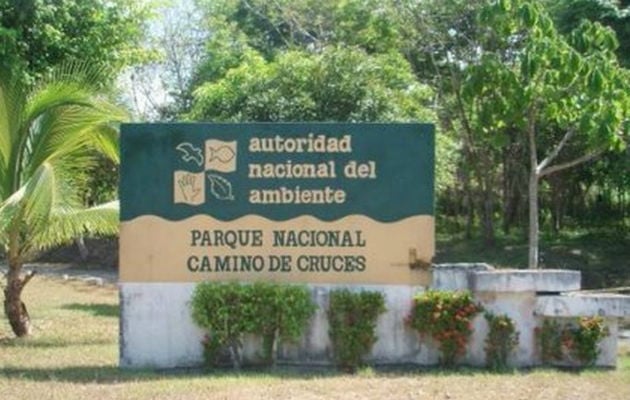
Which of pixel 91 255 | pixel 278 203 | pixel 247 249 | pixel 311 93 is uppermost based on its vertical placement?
pixel 311 93

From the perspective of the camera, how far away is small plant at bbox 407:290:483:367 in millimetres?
9430

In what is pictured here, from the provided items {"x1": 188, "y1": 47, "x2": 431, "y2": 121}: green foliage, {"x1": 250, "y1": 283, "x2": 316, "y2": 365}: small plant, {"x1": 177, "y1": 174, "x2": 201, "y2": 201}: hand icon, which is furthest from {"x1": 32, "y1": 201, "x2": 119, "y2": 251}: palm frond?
{"x1": 188, "y1": 47, "x2": 431, "y2": 121}: green foliage

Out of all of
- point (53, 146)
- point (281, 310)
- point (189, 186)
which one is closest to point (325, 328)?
point (281, 310)

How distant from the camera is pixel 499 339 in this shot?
9.52 metres

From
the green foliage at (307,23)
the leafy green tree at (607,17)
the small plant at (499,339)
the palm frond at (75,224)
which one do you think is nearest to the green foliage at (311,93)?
the palm frond at (75,224)

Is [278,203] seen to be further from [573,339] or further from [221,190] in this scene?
[573,339]

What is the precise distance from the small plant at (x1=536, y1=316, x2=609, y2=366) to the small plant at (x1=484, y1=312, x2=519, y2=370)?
0.30 m

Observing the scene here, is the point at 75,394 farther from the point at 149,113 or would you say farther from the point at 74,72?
the point at 149,113

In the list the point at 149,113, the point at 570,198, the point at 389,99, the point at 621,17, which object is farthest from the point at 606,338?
the point at 149,113

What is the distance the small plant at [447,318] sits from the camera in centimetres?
943

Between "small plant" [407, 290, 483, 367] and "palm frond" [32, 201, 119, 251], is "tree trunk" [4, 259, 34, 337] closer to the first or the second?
"palm frond" [32, 201, 119, 251]

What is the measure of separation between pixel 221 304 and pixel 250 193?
3.76 feet

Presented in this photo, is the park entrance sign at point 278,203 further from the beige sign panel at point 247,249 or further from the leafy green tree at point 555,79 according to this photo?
the leafy green tree at point 555,79

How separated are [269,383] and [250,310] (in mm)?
928
